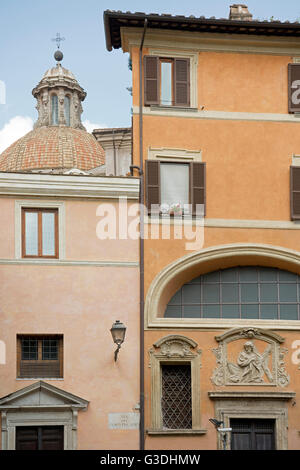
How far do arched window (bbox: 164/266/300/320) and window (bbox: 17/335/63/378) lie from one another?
309 centimetres

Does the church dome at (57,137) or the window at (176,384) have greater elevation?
the church dome at (57,137)

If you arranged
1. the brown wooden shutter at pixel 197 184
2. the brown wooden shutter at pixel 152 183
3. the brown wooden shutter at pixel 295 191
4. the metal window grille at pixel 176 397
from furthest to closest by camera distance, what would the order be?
the brown wooden shutter at pixel 295 191, the brown wooden shutter at pixel 197 184, the brown wooden shutter at pixel 152 183, the metal window grille at pixel 176 397

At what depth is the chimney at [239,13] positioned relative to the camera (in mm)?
26302

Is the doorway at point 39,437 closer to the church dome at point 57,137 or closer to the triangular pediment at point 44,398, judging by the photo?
the triangular pediment at point 44,398

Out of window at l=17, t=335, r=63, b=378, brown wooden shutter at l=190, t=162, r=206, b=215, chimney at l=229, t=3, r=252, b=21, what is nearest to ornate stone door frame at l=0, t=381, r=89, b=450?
window at l=17, t=335, r=63, b=378

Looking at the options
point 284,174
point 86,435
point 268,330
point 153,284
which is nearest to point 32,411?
point 86,435

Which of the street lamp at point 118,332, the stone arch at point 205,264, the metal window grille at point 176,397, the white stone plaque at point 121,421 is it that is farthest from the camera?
the stone arch at point 205,264

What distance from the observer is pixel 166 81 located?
24141mm

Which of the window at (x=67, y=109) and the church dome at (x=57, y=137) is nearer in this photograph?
the church dome at (x=57, y=137)

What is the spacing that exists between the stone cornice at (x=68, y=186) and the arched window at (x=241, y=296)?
292 cm

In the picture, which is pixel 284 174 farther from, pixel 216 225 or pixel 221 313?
pixel 221 313

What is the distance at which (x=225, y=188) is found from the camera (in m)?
23.6

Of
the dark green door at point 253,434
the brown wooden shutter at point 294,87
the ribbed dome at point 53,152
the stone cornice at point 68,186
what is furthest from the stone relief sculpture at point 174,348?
the ribbed dome at point 53,152

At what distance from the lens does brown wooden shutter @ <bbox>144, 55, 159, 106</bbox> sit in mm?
23844
